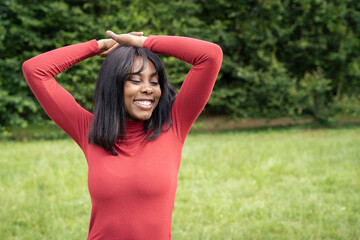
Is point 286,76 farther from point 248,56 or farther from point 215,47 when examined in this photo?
point 215,47

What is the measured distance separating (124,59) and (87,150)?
0.50 meters

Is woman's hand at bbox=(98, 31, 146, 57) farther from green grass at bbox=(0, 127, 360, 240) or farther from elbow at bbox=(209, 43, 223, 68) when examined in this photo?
green grass at bbox=(0, 127, 360, 240)

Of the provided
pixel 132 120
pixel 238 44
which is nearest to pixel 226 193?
pixel 132 120

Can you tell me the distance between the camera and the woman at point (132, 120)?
1705mm

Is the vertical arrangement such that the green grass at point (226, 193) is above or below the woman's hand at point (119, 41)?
below

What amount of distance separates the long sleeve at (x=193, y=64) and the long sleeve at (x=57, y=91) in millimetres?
451

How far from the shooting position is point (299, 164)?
6.52 metres

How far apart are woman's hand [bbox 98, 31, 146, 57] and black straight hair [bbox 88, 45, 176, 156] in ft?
0.09

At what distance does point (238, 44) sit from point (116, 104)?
1118 centimetres

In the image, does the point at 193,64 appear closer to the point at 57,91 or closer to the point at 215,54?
the point at 215,54

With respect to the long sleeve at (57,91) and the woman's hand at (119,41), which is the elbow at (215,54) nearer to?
the woman's hand at (119,41)

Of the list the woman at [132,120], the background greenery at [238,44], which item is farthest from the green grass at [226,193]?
the background greenery at [238,44]

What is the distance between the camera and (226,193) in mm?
5168

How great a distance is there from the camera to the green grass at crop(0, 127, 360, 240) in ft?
13.3
